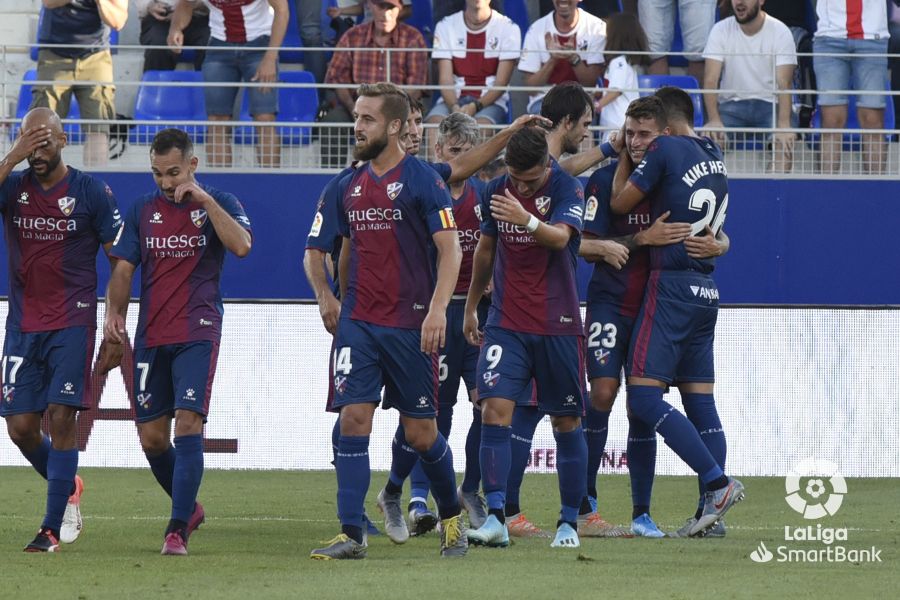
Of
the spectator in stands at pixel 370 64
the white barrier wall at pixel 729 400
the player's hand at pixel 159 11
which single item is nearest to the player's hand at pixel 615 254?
the white barrier wall at pixel 729 400

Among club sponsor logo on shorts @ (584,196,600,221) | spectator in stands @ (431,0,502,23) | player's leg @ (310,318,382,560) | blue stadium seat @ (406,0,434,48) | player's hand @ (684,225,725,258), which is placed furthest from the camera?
blue stadium seat @ (406,0,434,48)

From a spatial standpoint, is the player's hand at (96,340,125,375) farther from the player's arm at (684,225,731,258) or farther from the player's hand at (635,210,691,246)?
the player's arm at (684,225,731,258)

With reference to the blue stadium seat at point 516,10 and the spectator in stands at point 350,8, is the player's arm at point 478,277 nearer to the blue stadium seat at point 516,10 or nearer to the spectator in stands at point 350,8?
the spectator in stands at point 350,8

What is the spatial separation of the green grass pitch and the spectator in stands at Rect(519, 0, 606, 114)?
542 cm

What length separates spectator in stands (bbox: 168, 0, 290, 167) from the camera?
14.5m

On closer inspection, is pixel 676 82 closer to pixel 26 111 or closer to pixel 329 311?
pixel 26 111

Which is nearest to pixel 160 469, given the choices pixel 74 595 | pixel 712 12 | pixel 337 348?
pixel 337 348

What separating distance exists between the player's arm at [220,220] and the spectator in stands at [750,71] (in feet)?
26.5

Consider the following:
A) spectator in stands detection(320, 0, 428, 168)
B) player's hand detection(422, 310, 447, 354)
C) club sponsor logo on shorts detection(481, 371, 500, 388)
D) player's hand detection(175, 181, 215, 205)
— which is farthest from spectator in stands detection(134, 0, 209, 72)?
player's hand detection(422, 310, 447, 354)

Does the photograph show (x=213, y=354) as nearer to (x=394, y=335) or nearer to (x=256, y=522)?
(x=394, y=335)

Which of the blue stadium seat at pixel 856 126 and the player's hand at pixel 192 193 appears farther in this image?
the blue stadium seat at pixel 856 126

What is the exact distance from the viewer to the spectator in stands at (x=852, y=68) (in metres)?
14.4

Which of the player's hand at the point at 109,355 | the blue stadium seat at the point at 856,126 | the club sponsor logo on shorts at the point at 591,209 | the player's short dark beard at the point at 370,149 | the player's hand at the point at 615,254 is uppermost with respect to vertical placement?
the blue stadium seat at the point at 856,126

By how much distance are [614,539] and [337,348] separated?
2.07 m
